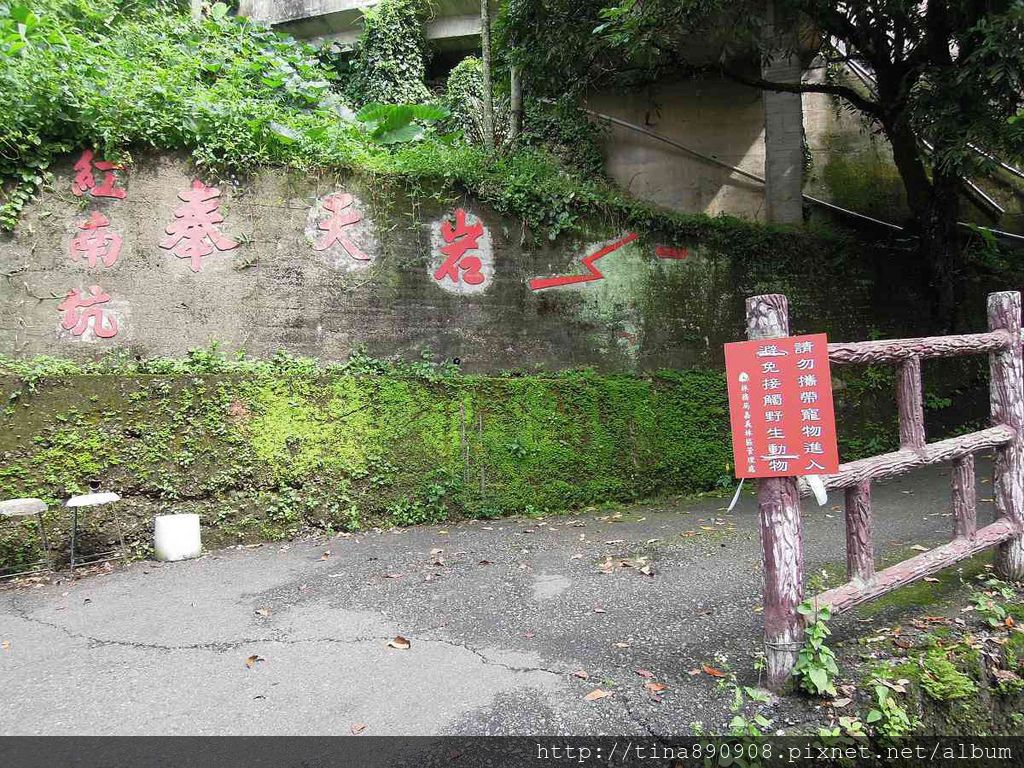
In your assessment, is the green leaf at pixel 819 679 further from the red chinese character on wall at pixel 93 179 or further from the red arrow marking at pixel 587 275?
the red chinese character on wall at pixel 93 179

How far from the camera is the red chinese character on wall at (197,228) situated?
6031 mm

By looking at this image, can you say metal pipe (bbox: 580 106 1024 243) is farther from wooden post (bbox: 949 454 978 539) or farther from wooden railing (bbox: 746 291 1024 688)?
wooden post (bbox: 949 454 978 539)

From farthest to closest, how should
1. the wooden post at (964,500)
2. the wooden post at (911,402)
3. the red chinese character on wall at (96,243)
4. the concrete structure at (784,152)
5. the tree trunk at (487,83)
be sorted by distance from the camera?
the concrete structure at (784,152), the tree trunk at (487,83), the red chinese character on wall at (96,243), the wooden post at (964,500), the wooden post at (911,402)

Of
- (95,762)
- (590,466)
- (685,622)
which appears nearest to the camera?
(95,762)

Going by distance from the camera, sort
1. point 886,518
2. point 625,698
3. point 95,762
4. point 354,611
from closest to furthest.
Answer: point 95,762 < point 625,698 < point 354,611 < point 886,518

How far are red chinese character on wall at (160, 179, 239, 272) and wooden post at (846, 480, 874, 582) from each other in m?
5.98

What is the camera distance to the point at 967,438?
367cm

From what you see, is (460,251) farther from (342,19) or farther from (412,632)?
(342,19)

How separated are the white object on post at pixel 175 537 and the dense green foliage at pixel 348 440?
0.25 meters

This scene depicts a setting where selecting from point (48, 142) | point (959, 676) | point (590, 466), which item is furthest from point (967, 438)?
point (48, 142)

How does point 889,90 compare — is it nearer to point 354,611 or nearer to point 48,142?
point 354,611

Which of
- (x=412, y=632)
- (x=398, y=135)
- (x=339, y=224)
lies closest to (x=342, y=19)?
(x=398, y=135)

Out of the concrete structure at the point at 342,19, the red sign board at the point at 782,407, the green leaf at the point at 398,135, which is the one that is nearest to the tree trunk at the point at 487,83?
the green leaf at the point at 398,135

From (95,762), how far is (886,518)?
20.0 ft
